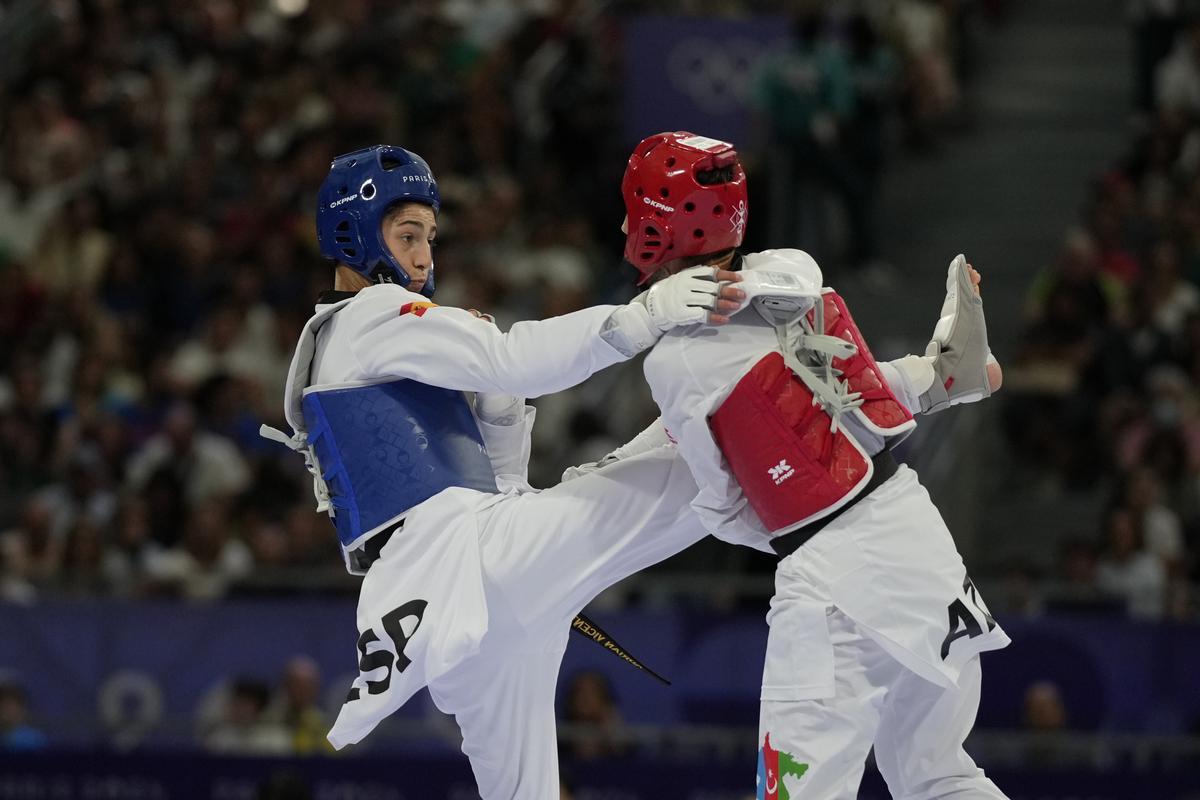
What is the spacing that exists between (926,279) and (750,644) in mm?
5546

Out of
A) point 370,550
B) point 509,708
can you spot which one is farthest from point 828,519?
point 370,550

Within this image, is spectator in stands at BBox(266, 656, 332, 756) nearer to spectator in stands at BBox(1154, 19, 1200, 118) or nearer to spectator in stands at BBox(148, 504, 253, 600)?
spectator in stands at BBox(148, 504, 253, 600)

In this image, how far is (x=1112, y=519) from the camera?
1193 cm

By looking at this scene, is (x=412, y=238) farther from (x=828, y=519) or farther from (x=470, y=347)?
(x=828, y=519)

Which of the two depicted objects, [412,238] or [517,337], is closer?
[517,337]

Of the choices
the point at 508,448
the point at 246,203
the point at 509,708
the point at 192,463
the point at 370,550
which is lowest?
the point at 192,463

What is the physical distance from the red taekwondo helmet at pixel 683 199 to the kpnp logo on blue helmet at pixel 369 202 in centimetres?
105

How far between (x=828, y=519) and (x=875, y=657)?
45 cm

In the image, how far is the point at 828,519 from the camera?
5898 mm

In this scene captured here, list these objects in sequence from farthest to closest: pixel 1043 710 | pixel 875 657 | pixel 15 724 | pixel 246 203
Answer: pixel 246 203, pixel 15 724, pixel 1043 710, pixel 875 657

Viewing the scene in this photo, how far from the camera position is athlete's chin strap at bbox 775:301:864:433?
5922 mm

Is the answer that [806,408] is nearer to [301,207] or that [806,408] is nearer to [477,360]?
[477,360]

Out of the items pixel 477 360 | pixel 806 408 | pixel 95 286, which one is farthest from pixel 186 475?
pixel 806 408

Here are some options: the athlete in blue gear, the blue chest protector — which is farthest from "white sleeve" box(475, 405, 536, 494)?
the blue chest protector
